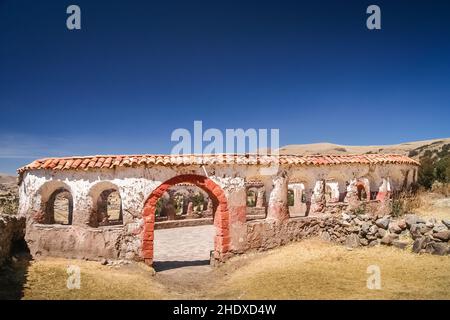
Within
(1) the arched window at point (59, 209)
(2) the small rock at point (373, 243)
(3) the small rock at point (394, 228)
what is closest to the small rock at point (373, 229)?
(2) the small rock at point (373, 243)

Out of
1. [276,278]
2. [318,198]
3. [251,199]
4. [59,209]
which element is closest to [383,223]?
[318,198]

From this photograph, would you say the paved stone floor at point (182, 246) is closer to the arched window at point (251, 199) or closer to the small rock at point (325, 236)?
the small rock at point (325, 236)

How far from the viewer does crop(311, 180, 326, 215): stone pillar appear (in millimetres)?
13288

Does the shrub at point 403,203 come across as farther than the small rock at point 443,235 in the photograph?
Yes

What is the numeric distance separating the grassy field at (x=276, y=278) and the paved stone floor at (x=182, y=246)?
150cm

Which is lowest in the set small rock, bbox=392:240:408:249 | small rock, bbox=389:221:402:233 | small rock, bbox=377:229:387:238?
small rock, bbox=392:240:408:249

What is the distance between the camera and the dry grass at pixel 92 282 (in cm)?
764

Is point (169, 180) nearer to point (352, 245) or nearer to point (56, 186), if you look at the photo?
point (56, 186)

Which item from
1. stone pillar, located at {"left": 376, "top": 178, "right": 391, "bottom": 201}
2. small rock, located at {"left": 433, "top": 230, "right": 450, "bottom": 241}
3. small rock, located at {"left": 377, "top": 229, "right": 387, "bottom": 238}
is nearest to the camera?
small rock, located at {"left": 433, "top": 230, "right": 450, "bottom": 241}

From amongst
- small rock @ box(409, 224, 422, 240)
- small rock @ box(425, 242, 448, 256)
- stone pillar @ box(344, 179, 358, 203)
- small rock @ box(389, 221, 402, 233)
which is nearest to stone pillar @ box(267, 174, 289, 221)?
small rock @ box(389, 221, 402, 233)

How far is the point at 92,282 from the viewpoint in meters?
8.49

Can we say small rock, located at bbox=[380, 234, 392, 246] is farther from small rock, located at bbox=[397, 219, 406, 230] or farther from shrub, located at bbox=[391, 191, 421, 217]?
shrub, located at bbox=[391, 191, 421, 217]
